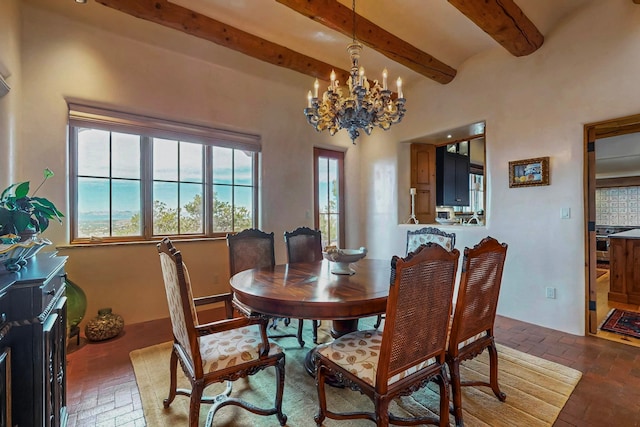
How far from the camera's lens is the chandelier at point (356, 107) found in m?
2.32

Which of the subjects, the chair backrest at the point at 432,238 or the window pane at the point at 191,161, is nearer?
the chair backrest at the point at 432,238

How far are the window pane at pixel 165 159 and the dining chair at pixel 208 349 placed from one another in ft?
6.96

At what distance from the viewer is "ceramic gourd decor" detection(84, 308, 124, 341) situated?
108 inches

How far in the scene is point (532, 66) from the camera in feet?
10.4

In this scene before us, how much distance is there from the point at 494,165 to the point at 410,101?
1.57 meters

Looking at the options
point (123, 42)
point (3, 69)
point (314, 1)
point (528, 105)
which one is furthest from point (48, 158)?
point (528, 105)

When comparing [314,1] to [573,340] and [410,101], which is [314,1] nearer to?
[410,101]

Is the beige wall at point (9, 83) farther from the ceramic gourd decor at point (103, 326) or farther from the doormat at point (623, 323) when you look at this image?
the doormat at point (623, 323)

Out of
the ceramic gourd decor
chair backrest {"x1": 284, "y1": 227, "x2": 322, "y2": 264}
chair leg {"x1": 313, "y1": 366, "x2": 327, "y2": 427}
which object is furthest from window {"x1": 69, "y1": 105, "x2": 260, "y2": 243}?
chair leg {"x1": 313, "y1": 366, "x2": 327, "y2": 427}

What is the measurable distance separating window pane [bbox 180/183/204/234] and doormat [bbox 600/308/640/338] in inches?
177

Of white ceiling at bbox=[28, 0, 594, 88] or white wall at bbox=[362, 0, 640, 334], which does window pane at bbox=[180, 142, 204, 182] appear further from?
white wall at bbox=[362, 0, 640, 334]

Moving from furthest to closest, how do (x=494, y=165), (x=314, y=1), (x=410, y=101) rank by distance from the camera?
(x=410, y=101)
(x=494, y=165)
(x=314, y=1)

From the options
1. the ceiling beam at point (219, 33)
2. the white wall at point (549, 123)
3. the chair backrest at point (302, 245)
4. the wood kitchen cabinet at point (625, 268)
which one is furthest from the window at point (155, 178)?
the wood kitchen cabinet at point (625, 268)

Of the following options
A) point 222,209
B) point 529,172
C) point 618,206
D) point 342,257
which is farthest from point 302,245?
point 618,206
